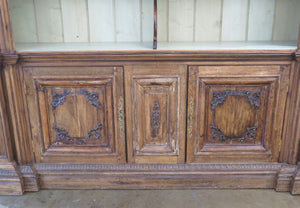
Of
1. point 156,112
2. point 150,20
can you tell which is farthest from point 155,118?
point 150,20

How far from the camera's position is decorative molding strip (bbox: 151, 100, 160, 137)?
4.81ft

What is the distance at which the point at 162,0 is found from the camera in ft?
5.72

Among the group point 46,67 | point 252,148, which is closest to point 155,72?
point 46,67

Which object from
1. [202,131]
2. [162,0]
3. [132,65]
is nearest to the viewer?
[132,65]

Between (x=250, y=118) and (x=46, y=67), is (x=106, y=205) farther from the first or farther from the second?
(x=250, y=118)

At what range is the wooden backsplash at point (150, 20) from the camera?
1.73 meters

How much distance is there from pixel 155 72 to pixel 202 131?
43cm

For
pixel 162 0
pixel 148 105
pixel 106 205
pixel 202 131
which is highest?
pixel 162 0

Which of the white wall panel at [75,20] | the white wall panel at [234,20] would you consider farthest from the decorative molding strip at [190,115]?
the white wall panel at [75,20]

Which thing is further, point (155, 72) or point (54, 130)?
point (54, 130)

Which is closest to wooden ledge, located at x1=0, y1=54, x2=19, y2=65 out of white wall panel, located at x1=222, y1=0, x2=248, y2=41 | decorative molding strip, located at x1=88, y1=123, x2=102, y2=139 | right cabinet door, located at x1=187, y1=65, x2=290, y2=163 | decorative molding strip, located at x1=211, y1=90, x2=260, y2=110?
decorative molding strip, located at x1=88, y1=123, x2=102, y2=139

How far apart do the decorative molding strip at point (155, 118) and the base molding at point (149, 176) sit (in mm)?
216

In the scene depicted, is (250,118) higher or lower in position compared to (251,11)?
lower

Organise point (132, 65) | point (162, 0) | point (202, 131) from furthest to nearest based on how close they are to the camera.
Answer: point (162, 0)
point (202, 131)
point (132, 65)
